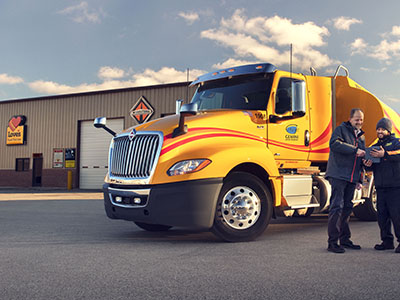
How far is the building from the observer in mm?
27922

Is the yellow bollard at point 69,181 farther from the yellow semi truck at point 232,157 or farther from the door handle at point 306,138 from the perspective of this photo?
the door handle at point 306,138

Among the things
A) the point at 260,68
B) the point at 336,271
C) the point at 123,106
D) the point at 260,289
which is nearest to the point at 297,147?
the point at 260,68

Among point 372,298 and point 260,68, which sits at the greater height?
point 260,68

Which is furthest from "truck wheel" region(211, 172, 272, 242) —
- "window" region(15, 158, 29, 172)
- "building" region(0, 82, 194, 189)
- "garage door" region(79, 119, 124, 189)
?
"window" region(15, 158, 29, 172)

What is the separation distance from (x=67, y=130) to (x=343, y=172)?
88.3ft

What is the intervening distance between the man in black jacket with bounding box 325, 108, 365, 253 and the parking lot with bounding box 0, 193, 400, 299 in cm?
35

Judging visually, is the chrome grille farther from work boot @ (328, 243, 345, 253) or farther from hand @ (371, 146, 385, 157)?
hand @ (371, 146, 385, 157)

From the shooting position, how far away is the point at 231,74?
8.02 metres

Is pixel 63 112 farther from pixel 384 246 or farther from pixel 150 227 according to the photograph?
pixel 384 246

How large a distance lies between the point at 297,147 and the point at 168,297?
4645 millimetres

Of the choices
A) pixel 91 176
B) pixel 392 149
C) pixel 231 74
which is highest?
pixel 231 74

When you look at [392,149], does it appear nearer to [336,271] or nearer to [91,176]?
[336,271]

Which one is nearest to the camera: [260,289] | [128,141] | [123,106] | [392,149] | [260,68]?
[260,289]

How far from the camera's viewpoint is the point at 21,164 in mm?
32594
